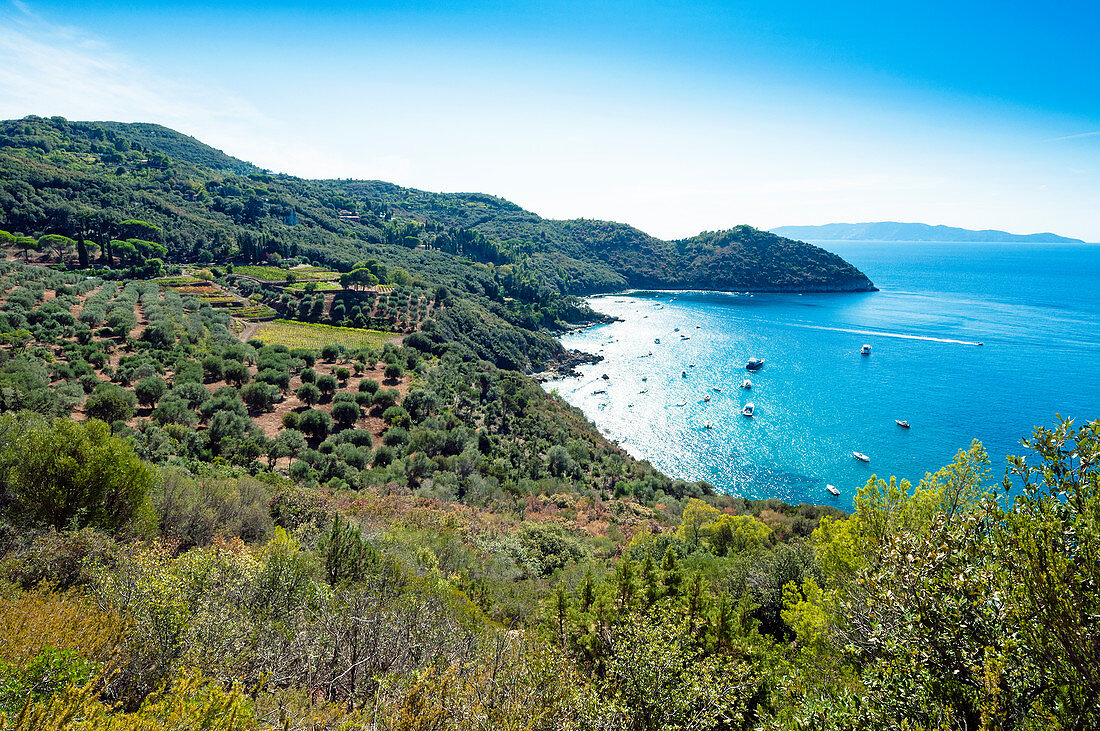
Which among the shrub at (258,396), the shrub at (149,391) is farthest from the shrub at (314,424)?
the shrub at (149,391)

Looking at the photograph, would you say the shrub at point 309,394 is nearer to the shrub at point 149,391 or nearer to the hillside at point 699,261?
the shrub at point 149,391

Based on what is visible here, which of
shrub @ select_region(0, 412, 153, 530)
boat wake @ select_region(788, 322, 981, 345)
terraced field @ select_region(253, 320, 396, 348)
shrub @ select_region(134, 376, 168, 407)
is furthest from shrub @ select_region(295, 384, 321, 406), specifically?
boat wake @ select_region(788, 322, 981, 345)

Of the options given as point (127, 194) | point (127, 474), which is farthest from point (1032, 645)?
point (127, 194)

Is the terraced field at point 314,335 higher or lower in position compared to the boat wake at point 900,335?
lower

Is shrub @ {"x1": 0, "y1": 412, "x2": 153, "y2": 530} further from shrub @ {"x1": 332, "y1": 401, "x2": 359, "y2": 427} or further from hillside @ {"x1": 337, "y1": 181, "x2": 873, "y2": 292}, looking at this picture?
hillside @ {"x1": 337, "y1": 181, "x2": 873, "y2": 292}

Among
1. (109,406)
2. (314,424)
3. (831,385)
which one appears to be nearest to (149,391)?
(109,406)

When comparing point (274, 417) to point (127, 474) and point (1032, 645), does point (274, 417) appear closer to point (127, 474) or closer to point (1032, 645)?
point (127, 474)
